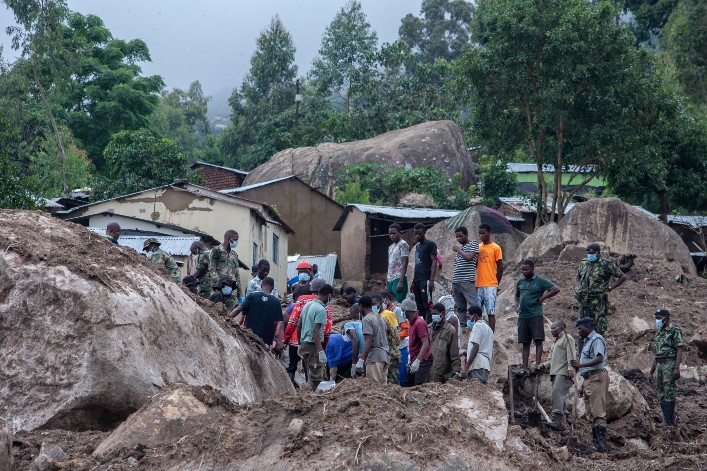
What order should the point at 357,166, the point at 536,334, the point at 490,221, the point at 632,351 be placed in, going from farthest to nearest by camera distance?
the point at 357,166 < the point at 490,221 < the point at 632,351 < the point at 536,334

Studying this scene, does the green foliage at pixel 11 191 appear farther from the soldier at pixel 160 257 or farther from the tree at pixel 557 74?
the tree at pixel 557 74

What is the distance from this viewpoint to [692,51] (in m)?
42.6

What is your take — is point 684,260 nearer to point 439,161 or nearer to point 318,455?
point 439,161

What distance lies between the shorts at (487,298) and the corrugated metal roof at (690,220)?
2185cm

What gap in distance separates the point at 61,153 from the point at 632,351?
29062 millimetres

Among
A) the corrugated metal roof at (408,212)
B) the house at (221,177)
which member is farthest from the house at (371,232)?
the house at (221,177)

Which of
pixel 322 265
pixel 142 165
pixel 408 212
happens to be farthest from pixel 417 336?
pixel 142 165

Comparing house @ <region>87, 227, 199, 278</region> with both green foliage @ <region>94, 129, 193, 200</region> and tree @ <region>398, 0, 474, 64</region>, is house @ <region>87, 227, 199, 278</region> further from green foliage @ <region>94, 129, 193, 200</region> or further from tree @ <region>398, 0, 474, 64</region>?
tree @ <region>398, 0, 474, 64</region>

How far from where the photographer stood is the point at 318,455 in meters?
7.38

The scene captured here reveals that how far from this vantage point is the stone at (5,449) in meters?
7.80

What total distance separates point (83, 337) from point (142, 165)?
27320 mm

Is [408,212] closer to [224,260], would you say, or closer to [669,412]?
[224,260]

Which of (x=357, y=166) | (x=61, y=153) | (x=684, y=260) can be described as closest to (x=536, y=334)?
(x=684, y=260)

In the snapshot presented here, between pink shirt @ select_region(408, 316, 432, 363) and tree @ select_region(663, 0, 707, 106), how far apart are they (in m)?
32.7
